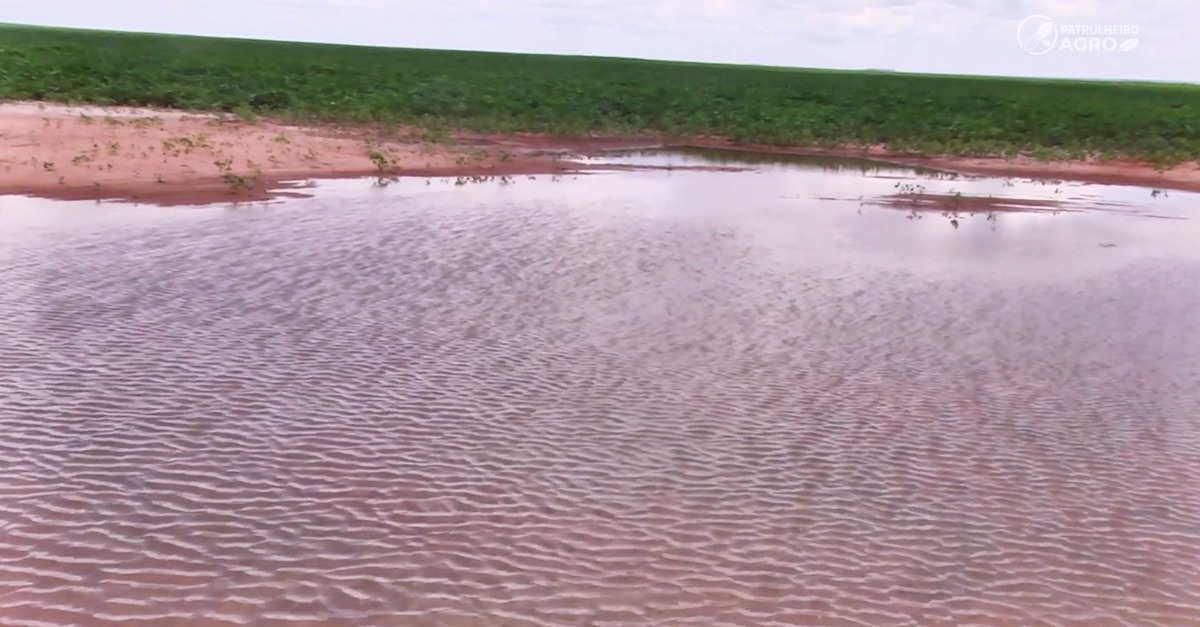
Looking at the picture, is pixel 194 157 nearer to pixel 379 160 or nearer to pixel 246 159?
pixel 246 159

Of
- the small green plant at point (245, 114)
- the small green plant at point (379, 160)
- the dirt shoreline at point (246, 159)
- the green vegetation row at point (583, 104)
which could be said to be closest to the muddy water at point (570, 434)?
the dirt shoreline at point (246, 159)

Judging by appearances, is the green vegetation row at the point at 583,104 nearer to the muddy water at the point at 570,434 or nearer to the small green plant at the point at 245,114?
the small green plant at the point at 245,114

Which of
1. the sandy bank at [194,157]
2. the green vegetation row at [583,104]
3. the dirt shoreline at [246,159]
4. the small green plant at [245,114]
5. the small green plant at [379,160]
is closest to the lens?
the sandy bank at [194,157]

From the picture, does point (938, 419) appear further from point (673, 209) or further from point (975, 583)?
point (673, 209)

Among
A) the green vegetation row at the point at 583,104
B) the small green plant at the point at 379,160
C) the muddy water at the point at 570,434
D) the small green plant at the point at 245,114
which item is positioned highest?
the green vegetation row at the point at 583,104

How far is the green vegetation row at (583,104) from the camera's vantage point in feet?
99.0

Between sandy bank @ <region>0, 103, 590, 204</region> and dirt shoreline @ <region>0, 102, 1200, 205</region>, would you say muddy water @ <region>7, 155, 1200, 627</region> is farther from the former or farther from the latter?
dirt shoreline @ <region>0, 102, 1200, 205</region>

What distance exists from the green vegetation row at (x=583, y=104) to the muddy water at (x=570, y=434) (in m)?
18.9

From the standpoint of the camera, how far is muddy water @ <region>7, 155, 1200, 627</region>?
4723 millimetres

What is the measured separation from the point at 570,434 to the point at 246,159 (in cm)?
1336

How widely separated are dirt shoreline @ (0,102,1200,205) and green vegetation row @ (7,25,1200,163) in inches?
79.2

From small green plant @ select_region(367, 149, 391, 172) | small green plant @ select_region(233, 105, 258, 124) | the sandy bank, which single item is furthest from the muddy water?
small green plant @ select_region(233, 105, 258, 124)

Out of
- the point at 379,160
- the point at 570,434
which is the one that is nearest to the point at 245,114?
the point at 379,160

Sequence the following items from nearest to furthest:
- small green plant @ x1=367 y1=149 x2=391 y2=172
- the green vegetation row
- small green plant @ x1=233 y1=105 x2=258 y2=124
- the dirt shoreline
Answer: the dirt shoreline, small green plant @ x1=367 y1=149 x2=391 y2=172, small green plant @ x1=233 y1=105 x2=258 y2=124, the green vegetation row
